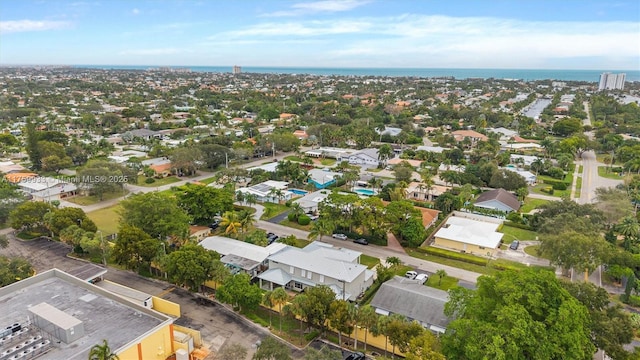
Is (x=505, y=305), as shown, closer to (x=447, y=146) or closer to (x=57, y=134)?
(x=447, y=146)

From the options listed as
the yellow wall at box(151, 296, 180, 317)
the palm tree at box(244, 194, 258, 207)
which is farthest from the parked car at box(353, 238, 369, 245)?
the yellow wall at box(151, 296, 180, 317)

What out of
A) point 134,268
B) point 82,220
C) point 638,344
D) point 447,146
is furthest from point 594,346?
point 447,146

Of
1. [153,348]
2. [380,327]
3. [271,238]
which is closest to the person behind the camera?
[153,348]

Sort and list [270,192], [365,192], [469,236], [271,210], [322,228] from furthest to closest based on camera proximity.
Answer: [365,192], [270,192], [271,210], [469,236], [322,228]

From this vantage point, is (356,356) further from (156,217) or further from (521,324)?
(156,217)

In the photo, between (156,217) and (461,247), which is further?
(461,247)

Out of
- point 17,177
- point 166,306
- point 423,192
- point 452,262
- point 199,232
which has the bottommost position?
point 452,262

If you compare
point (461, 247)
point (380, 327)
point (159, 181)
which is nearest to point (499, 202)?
point (461, 247)

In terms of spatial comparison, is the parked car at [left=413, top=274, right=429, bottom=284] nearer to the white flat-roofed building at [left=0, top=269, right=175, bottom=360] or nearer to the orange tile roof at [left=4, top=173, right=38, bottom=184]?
the white flat-roofed building at [left=0, top=269, right=175, bottom=360]
